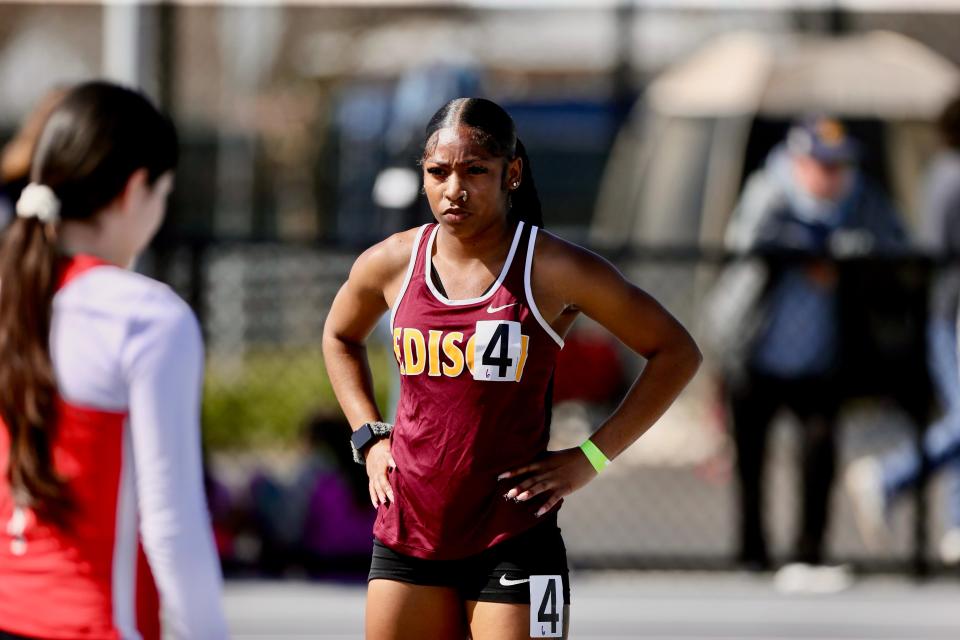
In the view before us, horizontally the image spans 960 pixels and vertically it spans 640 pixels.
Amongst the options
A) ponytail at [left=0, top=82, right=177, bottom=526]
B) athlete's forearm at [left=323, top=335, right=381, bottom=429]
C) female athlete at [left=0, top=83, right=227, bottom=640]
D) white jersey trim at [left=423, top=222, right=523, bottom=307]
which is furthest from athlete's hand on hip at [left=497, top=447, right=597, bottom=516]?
ponytail at [left=0, top=82, right=177, bottom=526]

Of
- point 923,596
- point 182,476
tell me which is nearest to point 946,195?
point 923,596

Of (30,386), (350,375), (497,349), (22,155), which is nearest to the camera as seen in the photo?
(30,386)

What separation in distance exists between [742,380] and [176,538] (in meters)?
5.61

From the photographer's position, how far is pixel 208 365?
8430 mm

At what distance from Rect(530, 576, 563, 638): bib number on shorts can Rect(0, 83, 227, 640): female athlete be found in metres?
1.00

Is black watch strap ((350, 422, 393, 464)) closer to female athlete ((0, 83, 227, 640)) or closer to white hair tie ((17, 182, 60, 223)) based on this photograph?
female athlete ((0, 83, 227, 640))

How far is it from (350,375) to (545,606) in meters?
0.74

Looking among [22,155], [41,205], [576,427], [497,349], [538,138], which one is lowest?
[576,427]

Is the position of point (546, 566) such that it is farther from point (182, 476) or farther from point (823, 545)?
point (823, 545)

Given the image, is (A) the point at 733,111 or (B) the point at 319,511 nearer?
(B) the point at 319,511

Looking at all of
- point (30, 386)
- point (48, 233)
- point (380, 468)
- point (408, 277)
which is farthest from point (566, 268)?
point (30, 386)

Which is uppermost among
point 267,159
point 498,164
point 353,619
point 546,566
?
point 267,159

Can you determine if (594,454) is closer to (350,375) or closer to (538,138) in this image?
(350,375)

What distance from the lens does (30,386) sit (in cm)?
280
